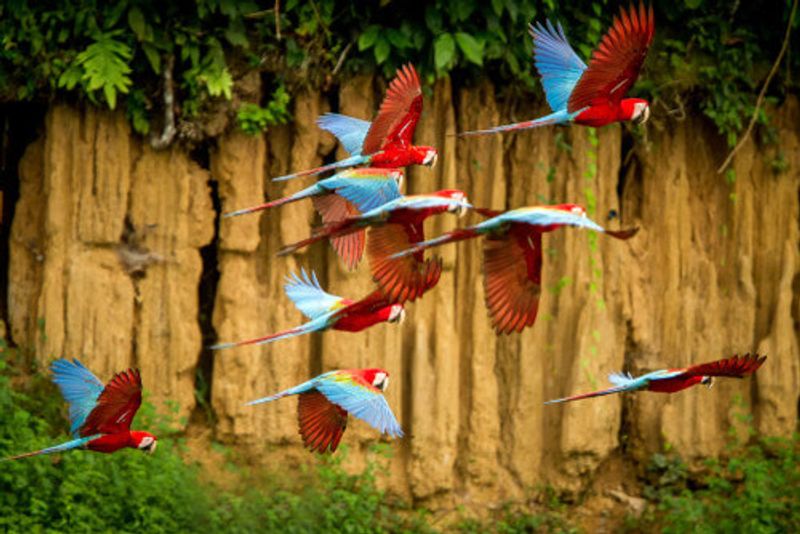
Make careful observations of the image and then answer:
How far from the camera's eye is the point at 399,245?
3287mm

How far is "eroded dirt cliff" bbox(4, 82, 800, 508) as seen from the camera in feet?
26.0

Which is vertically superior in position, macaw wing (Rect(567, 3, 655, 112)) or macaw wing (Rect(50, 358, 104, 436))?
macaw wing (Rect(567, 3, 655, 112))

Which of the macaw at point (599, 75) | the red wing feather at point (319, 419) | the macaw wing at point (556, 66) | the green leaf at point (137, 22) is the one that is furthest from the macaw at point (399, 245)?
the green leaf at point (137, 22)

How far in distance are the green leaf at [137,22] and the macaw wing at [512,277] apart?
15.3ft

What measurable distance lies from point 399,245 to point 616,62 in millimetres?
675

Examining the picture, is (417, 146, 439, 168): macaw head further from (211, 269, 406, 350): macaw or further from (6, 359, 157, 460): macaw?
(6, 359, 157, 460): macaw

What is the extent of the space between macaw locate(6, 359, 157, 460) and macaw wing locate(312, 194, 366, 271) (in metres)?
0.59

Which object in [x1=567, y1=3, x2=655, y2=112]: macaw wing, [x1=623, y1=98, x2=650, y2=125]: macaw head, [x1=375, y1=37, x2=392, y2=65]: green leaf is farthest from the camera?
[x1=375, y1=37, x2=392, y2=65]: green leaf

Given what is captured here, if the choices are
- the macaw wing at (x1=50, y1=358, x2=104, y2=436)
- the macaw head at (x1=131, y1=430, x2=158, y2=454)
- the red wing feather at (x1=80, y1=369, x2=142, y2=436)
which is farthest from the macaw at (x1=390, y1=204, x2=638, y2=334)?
the macaw wing at (x1=50, y1=358, x2=104, y2=436)

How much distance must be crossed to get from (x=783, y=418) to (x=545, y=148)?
237cm

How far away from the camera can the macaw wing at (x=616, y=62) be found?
11.0ft

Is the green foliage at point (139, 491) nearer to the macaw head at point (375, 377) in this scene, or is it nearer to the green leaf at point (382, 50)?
the green leaf at point (382, 50)

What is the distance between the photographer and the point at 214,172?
809 centimetres

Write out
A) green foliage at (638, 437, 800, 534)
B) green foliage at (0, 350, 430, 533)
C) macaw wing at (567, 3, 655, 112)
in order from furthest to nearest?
green foliage at (638, 437, 800, 534) → green foliage at (0, 350, 430, 533) → macaw wing at (567, 3, 655, 112)
